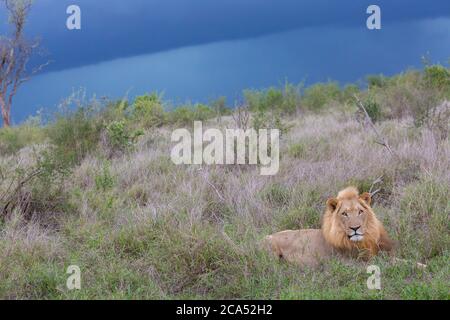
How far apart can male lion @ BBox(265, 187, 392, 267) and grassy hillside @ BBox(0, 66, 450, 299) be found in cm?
17

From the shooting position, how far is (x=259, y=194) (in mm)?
7812

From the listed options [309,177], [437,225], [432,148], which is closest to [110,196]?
[309,177]

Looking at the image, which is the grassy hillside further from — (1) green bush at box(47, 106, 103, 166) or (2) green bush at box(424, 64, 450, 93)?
(2) green bush at box(424, 64, 450, 93)

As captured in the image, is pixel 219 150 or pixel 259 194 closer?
pixel 259 194

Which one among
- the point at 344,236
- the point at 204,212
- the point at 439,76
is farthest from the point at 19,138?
the point at 439,76

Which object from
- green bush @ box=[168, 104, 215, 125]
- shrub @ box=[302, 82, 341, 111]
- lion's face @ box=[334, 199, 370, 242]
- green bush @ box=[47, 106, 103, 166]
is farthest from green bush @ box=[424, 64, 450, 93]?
lion's face @ box=[334, 199, 370, 242]

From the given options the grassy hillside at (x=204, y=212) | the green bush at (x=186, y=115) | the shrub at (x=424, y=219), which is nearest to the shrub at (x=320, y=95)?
the green bush at (x=186, y=115)

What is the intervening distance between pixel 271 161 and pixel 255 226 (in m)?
2.59

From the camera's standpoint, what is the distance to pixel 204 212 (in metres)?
7.52

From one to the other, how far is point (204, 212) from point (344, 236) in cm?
214

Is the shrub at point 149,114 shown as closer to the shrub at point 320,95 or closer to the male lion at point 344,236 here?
the shrub at point 320,95
